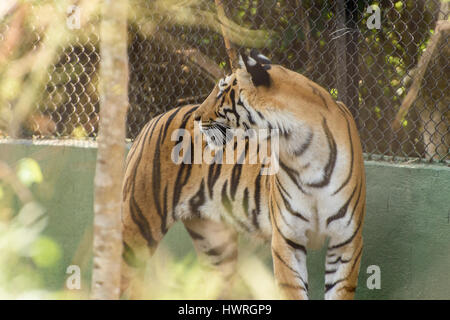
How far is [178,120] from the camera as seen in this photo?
4312 mm

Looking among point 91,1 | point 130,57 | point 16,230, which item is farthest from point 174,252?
point 91,1

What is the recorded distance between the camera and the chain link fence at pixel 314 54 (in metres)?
4.68

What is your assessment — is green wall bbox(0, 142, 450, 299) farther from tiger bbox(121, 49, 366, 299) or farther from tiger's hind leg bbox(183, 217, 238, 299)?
tiger bbox(121, 49, 366, 299)

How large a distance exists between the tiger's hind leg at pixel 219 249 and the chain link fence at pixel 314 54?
1.16m

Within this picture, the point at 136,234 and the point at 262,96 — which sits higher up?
the point at 262,96

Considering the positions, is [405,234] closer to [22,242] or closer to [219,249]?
[219,249]

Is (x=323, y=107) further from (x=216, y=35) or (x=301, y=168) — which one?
(x=216, y=35)

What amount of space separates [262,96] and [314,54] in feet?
4.88

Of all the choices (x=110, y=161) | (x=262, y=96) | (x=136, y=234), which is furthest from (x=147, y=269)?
(x=110, y=161)

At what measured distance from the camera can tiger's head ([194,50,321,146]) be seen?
11.6 feet

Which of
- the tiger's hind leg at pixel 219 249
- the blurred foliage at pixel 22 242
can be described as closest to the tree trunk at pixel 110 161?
the blurred foliage at pixel 22 242

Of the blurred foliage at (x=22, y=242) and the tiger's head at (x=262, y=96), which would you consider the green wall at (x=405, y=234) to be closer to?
the tiger's head at (x=262, y=96)

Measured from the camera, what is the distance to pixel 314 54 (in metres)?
4.92

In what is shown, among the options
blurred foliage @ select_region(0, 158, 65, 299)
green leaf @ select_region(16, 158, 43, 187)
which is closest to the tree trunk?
blurred foliage @ select_region(0, 158, 65, 299)
